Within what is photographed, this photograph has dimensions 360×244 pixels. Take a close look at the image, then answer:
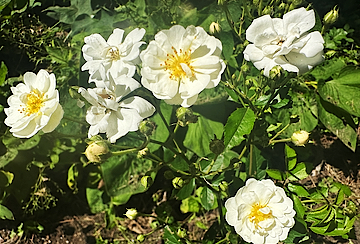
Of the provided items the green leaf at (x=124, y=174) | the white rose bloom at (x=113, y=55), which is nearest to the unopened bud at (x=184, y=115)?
the white rose bloom at (x=113, y=55)

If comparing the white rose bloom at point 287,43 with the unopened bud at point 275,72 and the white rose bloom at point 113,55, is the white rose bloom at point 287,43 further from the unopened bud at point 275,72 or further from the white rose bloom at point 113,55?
the white rose bloom at point 113,55

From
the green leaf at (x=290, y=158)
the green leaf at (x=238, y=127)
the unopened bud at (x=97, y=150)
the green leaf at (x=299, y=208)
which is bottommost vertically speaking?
the green leaf at (x=299, y=208)

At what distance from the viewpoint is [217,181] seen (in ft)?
3.62

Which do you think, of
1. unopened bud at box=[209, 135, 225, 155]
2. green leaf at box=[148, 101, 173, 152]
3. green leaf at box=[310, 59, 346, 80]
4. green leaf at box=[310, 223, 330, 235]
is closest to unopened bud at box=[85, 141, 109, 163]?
unopened bud at box=[209, 135, 225, 155]

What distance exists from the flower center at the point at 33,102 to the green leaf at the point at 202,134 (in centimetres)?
61

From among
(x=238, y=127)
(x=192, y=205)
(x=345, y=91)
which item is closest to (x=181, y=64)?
(x=238, y=127)

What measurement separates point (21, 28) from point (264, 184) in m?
1.57

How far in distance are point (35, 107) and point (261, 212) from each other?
2.48ft

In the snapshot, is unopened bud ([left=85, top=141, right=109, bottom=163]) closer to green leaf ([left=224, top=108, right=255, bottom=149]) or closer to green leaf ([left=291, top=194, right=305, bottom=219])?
green leaf ([left=224, top=108, right=255, bottom=149])

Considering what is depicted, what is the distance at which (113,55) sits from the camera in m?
0.99

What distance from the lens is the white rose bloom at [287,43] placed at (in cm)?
86

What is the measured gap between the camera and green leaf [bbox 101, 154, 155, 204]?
1428mm

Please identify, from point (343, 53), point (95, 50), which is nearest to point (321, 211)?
point (95, 50)

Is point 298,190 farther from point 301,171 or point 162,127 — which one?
point 162,127
